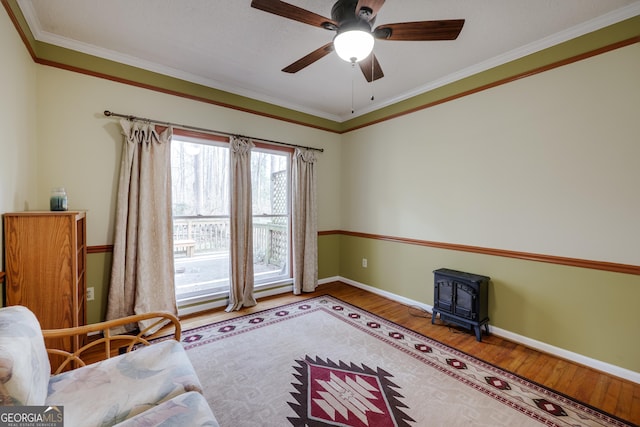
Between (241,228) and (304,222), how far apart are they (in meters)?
1.02

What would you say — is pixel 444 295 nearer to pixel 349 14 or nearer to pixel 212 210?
pixel 349 14

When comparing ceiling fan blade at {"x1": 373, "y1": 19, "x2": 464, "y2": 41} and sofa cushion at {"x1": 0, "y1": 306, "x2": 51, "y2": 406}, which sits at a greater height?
ceiling fan blade at {"x1": 373, "y1": 19, "x2": 464, "y2": 41}

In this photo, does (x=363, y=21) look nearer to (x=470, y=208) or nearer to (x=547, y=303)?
(x=470, y=208)

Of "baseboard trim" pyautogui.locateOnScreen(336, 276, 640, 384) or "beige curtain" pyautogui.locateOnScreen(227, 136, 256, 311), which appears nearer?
"baseboard trim" pyautogui.locateOnScreen(336, 276, 640, 384)

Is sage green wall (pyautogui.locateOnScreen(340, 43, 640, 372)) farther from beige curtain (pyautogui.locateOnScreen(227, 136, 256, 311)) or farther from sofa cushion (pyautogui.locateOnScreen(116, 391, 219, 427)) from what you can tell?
sofa cushion (pyautogui.locateOnScreen(116, 391, 219, 427))

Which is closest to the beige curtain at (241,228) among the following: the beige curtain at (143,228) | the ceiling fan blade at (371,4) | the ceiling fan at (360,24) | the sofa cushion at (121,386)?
the beige curtain at (143,228)

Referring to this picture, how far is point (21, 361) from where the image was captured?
3.33ft

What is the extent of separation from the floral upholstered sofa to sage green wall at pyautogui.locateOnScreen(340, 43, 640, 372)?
2824 mm

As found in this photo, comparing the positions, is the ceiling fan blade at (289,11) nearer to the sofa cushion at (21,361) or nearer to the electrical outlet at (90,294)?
the sofa cushion at (21,361)

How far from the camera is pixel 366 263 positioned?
416 cm

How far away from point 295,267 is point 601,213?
3.26 m

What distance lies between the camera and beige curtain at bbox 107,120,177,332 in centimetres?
266

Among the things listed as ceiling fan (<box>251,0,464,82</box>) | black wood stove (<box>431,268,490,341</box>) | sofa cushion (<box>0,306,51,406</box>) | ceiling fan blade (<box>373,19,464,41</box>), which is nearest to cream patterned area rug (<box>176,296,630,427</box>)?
black wood stove (<box>431,268,490,341</box>)

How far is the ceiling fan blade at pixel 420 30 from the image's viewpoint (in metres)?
1.70
